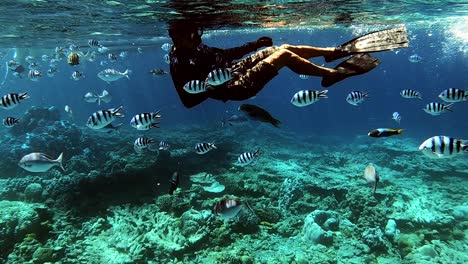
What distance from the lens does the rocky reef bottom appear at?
9172 mm

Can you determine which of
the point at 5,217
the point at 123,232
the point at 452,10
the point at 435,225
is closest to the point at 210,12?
the point at 123,232

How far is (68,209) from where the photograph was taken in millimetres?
11672

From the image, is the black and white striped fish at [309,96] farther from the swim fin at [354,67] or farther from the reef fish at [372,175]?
the reef fish at [372,175]

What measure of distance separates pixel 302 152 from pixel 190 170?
38.6 ft

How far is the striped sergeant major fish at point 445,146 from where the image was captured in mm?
5949

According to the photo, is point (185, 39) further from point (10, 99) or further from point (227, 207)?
point (227, 207)

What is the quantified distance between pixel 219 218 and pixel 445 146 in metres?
6.48

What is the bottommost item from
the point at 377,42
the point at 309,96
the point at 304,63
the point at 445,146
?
the point at 445,146

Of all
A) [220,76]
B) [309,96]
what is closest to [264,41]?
[309,96]

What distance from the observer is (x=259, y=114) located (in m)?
5.48

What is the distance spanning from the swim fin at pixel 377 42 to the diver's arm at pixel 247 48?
6.97 feet

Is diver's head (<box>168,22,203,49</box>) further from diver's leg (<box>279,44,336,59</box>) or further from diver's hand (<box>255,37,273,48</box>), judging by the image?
diver's leg (<box>279,44,336,59</box>)

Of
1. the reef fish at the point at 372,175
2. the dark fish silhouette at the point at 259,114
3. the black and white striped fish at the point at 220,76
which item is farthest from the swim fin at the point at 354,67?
the reef fish at the point at 372,175

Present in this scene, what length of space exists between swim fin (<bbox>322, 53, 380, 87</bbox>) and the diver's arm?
7.50 feet
